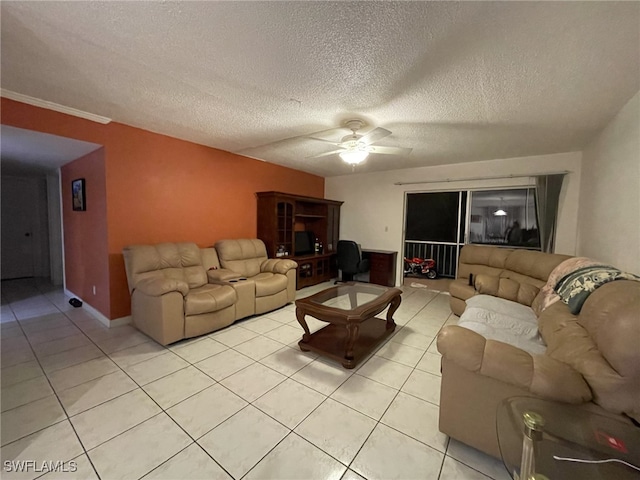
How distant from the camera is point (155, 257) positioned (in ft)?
9.84

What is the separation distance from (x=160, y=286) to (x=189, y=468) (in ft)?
5.35

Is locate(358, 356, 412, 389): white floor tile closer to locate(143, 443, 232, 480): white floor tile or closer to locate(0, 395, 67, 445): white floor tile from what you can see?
locate(143, 443, 232, 480): white floor tile

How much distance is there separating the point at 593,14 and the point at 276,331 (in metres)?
3.35

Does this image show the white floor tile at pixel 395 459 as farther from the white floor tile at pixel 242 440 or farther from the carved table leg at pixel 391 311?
the carved table leg at pixel 391 311

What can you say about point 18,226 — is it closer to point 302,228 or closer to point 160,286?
point 160,286

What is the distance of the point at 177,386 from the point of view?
77.9 inches

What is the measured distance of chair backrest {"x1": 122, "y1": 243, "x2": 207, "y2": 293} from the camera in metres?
2.86

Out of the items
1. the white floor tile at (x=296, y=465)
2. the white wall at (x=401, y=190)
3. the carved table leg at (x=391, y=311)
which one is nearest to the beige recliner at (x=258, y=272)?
the carved table leg at (x=391, y=311)

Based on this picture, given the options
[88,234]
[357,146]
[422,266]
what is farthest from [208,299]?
[422,266]

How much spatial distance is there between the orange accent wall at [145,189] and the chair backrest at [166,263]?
0.90ft

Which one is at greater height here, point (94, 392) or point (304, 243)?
point (304, 243)

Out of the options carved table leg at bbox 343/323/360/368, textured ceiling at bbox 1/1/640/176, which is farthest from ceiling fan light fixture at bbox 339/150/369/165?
carved table leg at bbox 343/323/360/368

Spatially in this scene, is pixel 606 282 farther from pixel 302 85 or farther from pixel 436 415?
pixel 302 85

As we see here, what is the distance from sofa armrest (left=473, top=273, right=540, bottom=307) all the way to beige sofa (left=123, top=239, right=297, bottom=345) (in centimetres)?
253
